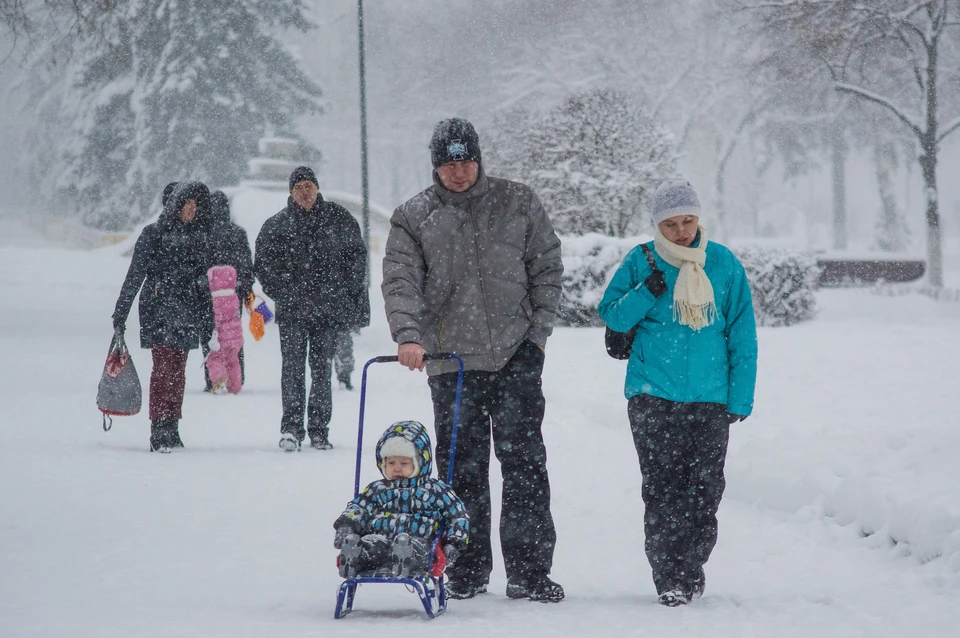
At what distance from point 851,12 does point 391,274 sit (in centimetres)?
2226

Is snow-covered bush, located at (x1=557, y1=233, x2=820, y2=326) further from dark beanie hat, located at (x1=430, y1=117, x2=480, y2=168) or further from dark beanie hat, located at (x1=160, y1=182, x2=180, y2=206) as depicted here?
dark beanie hat, located at (x1=430, y1=117, x2=480, y2=168)

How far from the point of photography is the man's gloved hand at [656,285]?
4867 mm

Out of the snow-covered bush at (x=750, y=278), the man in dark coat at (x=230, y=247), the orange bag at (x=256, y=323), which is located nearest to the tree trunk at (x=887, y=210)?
the snow-covered bush at (x=750, y=278)

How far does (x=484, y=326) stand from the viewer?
4938mm

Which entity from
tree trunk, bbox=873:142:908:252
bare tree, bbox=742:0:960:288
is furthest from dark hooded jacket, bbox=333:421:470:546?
tree trunk, bbox=873:142:908:252

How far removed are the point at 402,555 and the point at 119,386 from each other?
525 cm

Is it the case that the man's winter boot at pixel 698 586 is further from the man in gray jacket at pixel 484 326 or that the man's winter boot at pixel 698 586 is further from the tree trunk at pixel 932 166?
the tree trunk at pixel 932 166

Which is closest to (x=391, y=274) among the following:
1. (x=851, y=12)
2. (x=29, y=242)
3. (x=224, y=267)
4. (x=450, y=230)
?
(x=450, y=230)

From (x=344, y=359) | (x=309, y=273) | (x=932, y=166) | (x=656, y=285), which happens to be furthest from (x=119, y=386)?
(x=932, y=166)

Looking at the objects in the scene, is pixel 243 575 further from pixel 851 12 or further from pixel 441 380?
pixel 851 12

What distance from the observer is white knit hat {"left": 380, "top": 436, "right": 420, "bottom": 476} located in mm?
4668

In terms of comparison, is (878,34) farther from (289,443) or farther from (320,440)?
(289,443)

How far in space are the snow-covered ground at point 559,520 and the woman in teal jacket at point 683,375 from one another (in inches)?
11.9

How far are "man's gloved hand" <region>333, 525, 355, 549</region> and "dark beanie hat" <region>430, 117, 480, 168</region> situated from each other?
1488mm
